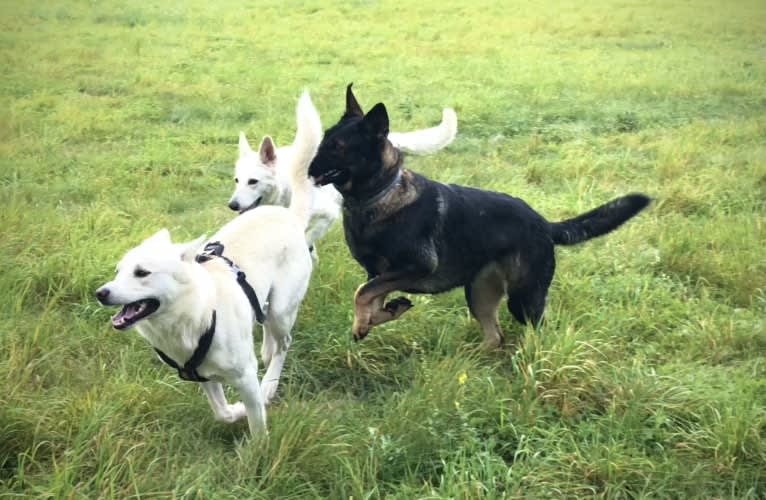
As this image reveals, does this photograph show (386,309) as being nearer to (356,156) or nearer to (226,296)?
(356,156)

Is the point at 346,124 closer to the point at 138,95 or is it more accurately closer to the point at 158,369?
the point at 158,369

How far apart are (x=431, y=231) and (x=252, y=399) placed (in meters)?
1.45

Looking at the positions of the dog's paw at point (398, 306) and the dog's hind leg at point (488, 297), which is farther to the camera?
the dog's hind leg at point (488, 297)

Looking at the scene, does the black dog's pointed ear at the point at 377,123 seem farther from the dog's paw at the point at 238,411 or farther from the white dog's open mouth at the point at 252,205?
the white dog's open mouth at the point at 252,205

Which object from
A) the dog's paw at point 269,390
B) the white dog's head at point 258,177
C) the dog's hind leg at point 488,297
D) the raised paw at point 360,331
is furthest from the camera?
the white dog's head at point 258,177

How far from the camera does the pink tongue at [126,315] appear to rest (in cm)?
272

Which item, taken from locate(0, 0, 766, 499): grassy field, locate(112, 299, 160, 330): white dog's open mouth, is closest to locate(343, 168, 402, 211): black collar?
locate(0, 0, 766, 499): grassy field

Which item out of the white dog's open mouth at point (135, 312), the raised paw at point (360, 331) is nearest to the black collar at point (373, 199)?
the raised paw at point (360, 331)

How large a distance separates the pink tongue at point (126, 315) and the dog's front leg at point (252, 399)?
55 cm

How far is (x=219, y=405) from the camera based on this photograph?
3.26 metres

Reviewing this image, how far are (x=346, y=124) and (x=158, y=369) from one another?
1.67m

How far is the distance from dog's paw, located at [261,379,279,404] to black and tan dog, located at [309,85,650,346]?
514 mm

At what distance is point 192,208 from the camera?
21.9 feet

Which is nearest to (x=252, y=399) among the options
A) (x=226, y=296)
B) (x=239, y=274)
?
(x=226, y=296)
